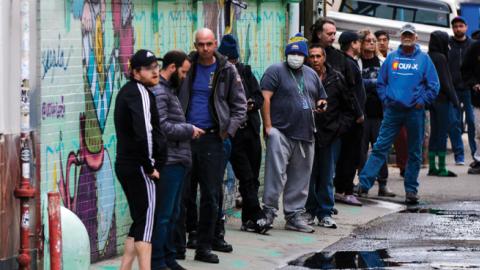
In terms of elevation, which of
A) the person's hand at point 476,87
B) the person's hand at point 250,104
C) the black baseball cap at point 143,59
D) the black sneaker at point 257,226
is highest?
the black baseball cap at point 143,59

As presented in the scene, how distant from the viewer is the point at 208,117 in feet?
36.7

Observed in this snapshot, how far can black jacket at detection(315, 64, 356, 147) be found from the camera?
45.1ft

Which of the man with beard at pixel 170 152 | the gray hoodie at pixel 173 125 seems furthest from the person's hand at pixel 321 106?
the gray hoodie at pixel 173 125

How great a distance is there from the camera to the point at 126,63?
37.3 feet

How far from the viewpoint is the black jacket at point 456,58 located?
64.2 ft

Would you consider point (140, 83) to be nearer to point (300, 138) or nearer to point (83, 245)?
point (83, 245)

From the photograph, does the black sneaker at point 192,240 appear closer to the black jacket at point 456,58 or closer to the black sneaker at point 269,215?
the black sneaker at point 269,215

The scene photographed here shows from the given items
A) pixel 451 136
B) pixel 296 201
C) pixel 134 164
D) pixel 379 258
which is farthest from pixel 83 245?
pixel 451 136

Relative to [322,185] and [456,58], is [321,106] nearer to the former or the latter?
[322,185]

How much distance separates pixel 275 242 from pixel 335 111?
205cm

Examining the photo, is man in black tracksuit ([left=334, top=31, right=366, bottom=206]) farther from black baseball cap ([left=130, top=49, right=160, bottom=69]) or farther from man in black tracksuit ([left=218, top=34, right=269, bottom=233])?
black baseball cap ([left=130, top=49, right=160, bottom=69])

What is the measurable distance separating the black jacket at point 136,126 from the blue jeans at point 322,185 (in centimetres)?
456

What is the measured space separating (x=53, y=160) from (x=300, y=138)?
3.55 meters

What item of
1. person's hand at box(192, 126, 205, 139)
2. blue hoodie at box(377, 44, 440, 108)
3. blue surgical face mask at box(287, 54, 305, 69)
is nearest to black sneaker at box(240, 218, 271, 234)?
blue surgical face mask at box(287, 54, 305, 69)
